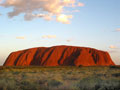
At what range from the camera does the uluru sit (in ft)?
274

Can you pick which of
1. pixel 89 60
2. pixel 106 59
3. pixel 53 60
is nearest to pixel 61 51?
pixel 53 60

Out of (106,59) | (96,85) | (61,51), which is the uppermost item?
(96,85)

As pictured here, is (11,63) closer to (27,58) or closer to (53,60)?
(27,58)

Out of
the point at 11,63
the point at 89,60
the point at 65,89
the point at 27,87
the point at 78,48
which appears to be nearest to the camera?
the point at 65,89

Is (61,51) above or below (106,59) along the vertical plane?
above

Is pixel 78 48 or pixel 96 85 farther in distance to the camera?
pixel 78 48

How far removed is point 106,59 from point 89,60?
10.2m

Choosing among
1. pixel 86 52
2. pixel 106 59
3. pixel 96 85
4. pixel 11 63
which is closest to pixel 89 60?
pixel 86 52

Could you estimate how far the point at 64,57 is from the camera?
85.6 metres

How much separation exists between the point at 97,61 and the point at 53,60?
18281 mm

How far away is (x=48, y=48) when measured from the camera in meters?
94.2

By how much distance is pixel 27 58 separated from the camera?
9162 cm

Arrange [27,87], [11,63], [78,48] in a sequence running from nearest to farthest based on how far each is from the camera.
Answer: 1. [27,87]
2. [78,48]
3. [11,63]

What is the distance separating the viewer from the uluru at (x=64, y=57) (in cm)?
8338
